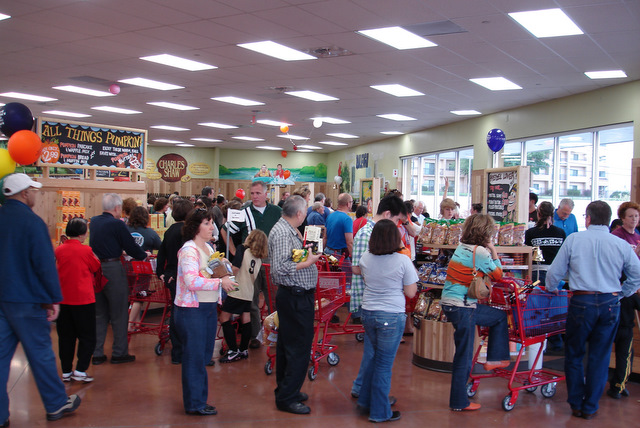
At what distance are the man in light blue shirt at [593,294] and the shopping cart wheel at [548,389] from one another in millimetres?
352

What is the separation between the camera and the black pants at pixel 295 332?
4.06 metres

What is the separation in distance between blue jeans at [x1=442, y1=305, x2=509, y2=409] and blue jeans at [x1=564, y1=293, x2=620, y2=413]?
514mm

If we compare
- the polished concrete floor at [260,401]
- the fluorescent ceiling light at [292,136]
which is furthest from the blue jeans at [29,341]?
the fluorescent ceiling light at [292,136]

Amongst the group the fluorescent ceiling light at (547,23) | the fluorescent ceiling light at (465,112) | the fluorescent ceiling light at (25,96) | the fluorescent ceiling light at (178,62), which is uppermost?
the fluorescent ceiling light at (465,112)

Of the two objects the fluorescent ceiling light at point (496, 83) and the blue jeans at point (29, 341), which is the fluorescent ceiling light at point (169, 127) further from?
the blue jeans at point (29, 341)

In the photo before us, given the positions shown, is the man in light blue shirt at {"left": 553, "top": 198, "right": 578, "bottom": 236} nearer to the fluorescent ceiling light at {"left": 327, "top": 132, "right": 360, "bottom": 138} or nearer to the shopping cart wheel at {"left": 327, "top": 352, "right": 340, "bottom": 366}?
the shopping cart wheel at {"left": 327, "top": 352, "right": 340, "bottom": 366}

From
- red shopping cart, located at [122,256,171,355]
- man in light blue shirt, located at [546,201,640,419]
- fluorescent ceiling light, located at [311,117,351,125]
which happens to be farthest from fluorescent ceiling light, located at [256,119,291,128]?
man in light blue shirt, located at [546,201,640,419]

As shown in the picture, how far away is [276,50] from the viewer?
855 centimetres

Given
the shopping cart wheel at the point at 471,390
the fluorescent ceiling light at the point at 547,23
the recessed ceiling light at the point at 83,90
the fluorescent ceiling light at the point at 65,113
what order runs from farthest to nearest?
1. the fluorescent ceiling light at the point at 65,113
2. the recessed ceiling light at the point at 83,90
3. the fluorescent ceiling light at the point at 547,23
4. the shopping cart wheel at the point at 471,390

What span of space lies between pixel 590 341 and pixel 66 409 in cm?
404

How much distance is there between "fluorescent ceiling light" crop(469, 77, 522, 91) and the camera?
10.1 m

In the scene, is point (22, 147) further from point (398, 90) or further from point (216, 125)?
point (216, 125)

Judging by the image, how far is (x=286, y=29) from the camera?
7.40 metres

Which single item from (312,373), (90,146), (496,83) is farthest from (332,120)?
(312,373)
